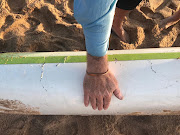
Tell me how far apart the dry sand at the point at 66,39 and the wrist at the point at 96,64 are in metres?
0.48

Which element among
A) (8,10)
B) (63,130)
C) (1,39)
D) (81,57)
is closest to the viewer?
(81,57)

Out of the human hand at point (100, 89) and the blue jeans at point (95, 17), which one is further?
the human hand at point (100, 89)

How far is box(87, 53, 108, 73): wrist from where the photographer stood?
700mm

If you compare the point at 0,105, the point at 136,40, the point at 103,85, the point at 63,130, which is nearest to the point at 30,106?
the point at 0,105

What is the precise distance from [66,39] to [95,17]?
→ 90cm

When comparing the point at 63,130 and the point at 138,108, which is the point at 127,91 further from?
the point at 63,130

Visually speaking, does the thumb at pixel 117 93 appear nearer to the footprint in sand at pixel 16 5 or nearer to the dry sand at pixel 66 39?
the dry sand at pixel 66 39

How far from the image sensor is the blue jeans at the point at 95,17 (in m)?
0.48

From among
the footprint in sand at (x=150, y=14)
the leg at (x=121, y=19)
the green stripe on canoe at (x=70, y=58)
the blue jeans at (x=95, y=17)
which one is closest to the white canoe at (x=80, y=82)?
the green stripe on canoe at (x=70, y=58)

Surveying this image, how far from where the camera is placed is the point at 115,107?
34.0 inches

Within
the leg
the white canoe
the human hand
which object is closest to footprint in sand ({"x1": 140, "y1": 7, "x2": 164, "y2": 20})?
the leg

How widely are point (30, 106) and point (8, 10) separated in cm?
101

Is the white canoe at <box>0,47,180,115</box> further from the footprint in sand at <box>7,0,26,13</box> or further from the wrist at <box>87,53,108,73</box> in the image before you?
the footprint in sand at <box>7,0,26,13</box>

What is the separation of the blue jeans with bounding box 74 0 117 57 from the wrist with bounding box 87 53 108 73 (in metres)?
0.09
